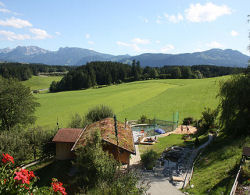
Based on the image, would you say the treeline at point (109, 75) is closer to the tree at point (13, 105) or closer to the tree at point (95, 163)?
the tree at point (13, 105)

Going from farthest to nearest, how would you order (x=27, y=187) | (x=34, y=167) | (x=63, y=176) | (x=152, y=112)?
Result: (x=152, y=112) < (x=34, y=167) < (x=63, y=176) < (x=27, y=187)

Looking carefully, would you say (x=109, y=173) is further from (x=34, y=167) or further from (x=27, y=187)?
(x=34, y=167)

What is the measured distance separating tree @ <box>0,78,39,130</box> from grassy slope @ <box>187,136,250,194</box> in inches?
1318

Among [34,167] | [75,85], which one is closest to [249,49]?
[34,167]

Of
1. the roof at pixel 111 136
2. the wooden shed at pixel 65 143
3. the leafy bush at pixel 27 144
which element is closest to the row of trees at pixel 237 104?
the roof at pixel 111 136

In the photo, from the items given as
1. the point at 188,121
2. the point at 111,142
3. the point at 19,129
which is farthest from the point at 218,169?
the point at 19,129

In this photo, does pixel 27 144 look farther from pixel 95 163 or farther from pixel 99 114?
pixel 99 114

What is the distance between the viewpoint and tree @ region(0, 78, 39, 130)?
118ft

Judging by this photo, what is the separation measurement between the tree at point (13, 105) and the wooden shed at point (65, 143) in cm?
1694

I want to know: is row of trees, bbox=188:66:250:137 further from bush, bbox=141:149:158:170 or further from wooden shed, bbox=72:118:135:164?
wooden shed, bbox=72:118:135:164

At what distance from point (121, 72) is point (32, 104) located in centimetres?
11571

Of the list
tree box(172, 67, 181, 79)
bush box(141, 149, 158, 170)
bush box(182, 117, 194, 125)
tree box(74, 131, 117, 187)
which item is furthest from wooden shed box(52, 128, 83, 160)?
tree box(172, 67, 181, 79)

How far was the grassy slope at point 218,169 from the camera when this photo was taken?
14.0 metres

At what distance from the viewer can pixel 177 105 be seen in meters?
57.3
